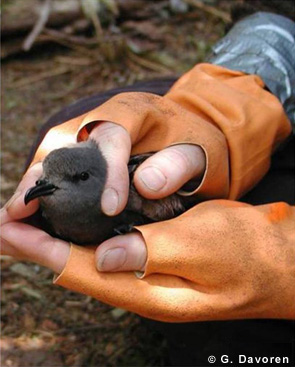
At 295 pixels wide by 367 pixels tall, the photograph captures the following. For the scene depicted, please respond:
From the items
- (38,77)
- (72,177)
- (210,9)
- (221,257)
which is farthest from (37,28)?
(221,257)

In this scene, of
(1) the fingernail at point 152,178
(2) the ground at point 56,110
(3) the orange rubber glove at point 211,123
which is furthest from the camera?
(2) the ground at point 56,110

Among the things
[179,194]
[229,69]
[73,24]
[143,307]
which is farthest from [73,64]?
[143,307]

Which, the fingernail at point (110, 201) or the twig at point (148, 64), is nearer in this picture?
the fingernail at point (110, 201)

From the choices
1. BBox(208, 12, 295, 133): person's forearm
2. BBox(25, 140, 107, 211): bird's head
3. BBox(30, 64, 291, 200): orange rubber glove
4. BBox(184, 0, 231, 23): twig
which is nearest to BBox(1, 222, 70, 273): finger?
BBox(25, 140, 107, 211): bird's head

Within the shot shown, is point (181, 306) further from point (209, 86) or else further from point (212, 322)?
point (209, 86)

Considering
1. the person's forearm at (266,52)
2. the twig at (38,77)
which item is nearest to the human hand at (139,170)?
the person's forearm at (266,52)

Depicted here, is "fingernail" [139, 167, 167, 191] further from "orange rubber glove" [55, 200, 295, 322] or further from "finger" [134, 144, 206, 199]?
"orange rubber glove" [55, 200, 295, 322]

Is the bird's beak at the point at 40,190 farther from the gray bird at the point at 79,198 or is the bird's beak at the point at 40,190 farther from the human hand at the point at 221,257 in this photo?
the human hand at the point at 221,257
